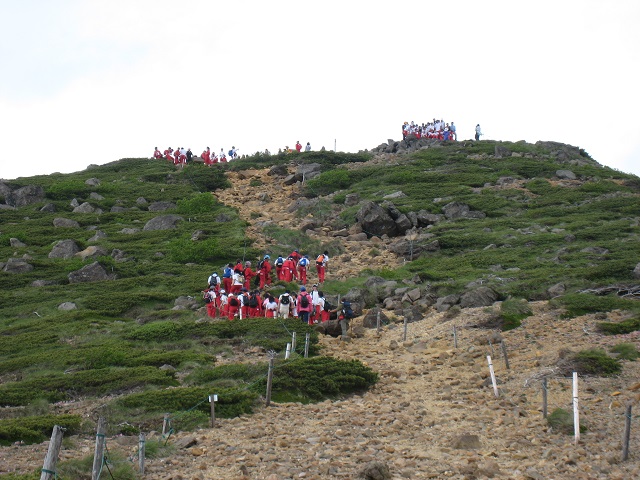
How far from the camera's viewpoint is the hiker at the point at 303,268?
114ft

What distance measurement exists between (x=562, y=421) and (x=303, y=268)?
69.1 ft

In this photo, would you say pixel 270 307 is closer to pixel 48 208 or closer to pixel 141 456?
pixel 141 456

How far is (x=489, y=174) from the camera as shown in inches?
2318

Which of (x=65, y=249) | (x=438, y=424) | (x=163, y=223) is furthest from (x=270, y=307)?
(x=163, y=223)

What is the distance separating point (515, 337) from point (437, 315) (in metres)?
4.79

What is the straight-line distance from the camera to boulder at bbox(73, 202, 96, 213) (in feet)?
177

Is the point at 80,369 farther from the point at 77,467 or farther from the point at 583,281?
the point at 583,281

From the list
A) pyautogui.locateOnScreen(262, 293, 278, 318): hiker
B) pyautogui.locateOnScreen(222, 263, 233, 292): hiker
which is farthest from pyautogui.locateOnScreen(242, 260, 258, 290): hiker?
pyautogui.locateOnScreen(262, 293, 278, 318): hiker

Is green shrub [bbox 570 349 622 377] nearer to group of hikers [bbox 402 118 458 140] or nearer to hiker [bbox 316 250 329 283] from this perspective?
hiker [bbox 316 250 329 283]

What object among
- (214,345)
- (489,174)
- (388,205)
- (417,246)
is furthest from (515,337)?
(489,174)

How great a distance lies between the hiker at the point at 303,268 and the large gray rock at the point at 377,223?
9844 millimetres

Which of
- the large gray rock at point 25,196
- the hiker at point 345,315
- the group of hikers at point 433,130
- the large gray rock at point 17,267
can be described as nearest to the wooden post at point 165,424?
the hiker at point 345,315

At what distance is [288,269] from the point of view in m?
35.3

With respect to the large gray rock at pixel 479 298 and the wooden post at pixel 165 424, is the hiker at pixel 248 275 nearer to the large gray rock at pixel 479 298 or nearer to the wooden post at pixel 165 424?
the large gray rock at pixel 479 298
